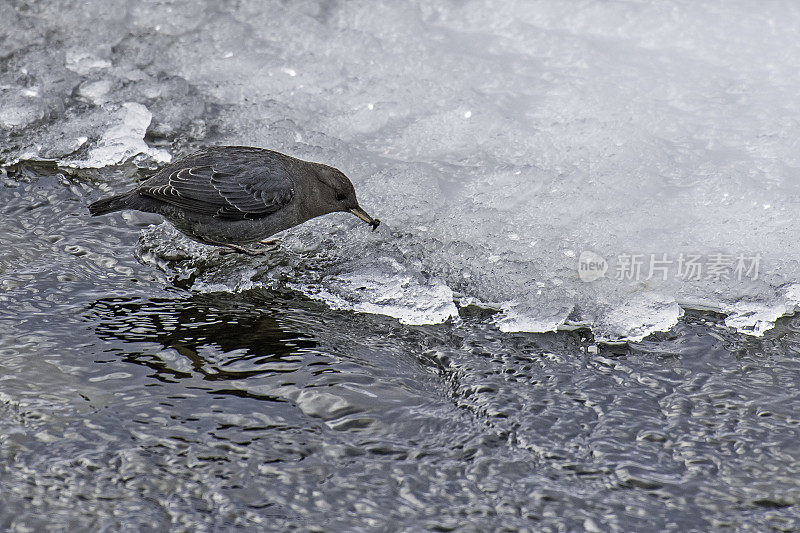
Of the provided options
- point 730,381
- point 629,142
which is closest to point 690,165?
point 629,142

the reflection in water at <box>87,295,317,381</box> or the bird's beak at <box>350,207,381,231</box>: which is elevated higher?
the bird's beak at <box>350,207,381,231</box>

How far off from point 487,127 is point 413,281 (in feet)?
5.62

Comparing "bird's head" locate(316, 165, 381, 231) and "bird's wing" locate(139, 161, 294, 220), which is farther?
"bird's head" locate(316, 165, 381, 231)

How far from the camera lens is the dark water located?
2.69 metres

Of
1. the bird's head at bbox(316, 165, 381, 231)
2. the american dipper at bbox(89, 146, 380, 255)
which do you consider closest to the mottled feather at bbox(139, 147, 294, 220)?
the american dipper at bbox(89, 146, 380, 255)

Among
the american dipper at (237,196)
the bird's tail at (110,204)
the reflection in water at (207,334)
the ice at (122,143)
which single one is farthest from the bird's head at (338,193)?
the ice at (122,143)

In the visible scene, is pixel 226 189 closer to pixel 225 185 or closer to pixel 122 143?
pixel 225 185

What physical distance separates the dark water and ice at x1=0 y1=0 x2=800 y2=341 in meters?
0.27

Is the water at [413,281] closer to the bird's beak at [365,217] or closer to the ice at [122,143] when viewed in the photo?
the ice at [122,143]

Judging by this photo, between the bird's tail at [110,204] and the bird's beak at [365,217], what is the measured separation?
1.08 metres

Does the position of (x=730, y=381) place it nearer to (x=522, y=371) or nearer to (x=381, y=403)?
(x=522, y=371)

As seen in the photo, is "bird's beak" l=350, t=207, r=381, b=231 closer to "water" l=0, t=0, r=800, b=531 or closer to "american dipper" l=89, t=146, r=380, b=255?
"american dipper" l=89, t=146, r=380, b=255

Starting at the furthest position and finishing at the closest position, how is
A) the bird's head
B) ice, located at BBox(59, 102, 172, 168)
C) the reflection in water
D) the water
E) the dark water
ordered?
ice, located at BBox(59, 102, 172, 168)
the bird's head
the reflection in water
the water
the dark water

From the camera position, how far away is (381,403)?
10.4 ft
